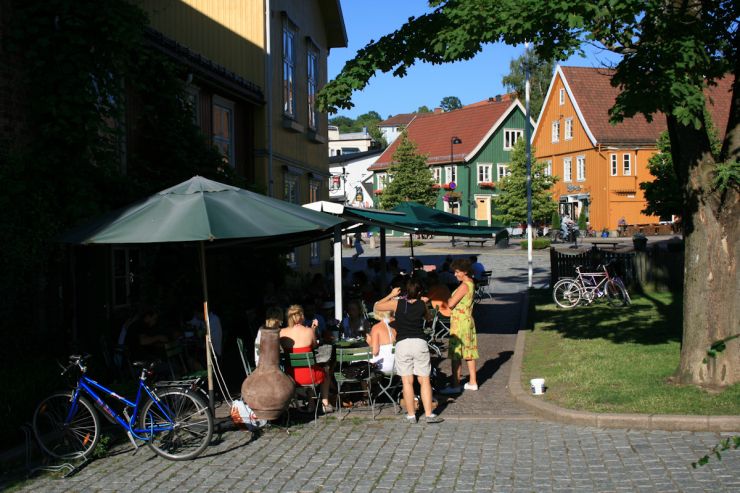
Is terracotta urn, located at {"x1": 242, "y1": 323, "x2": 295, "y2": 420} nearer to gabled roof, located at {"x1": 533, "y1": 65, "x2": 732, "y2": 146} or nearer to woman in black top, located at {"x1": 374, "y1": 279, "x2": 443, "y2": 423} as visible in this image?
woman in black top, located at {"x1": 374, "y1": 279, "x2": 443, "y2": 423}

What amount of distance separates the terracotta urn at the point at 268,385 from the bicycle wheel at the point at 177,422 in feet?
2.66

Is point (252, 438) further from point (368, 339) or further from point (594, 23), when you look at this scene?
point (594, 23)

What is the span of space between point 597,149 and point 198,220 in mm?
50074

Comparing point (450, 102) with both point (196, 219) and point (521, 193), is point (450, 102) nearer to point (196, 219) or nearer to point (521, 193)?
point (521, 193)

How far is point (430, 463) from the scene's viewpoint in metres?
7.41

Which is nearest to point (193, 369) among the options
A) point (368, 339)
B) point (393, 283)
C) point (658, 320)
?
point (368, 339)

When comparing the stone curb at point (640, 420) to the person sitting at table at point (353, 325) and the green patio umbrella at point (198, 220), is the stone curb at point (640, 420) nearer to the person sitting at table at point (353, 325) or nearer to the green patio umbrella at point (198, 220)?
the person sitting at table at point (353, 325)

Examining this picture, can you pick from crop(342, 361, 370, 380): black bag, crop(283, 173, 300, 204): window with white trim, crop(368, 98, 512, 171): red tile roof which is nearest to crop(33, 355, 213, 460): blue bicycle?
crop(342, 361, 370, 380): black bag

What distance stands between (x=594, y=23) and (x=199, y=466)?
6.56 meters

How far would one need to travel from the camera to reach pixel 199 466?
750 cm

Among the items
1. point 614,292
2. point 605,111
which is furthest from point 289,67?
point 605,111

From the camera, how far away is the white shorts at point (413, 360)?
29.9 feet

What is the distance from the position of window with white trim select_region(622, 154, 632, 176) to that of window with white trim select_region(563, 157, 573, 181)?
189 inches

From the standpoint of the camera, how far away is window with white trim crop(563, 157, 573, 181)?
2333 inches
